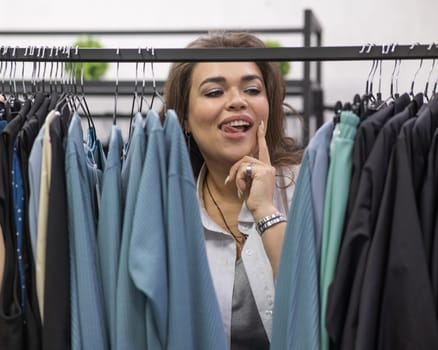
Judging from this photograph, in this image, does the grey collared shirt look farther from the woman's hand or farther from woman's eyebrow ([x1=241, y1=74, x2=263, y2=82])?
woman's eyebrow ([x1=241, y1=74, x2=263, y2=82])

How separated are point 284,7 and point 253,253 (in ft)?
9.21

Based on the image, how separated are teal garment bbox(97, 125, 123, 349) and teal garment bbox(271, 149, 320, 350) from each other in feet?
0.83

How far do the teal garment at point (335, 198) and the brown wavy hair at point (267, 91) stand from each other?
55 centimetres

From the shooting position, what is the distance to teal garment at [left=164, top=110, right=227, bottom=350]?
0.92m

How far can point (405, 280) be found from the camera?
85 centimetres

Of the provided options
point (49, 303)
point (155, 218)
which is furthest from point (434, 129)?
point (49, 303)

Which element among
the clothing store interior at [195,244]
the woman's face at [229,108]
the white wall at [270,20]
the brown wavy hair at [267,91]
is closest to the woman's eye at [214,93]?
the woman's face at [229,108]

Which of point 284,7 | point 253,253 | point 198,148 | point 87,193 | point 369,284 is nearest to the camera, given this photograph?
point 369,284

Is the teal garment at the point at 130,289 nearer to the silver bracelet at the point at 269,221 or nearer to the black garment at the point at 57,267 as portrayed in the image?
the black garment at the point at 57,267

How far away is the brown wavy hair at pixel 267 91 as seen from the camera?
1.48 m

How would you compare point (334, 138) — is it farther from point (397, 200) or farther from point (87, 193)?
point (87, 193)

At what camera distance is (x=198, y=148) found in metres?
1.55

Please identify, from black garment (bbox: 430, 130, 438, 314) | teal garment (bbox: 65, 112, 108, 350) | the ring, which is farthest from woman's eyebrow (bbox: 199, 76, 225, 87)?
black garment (bbox: 430, 130, 438, 314)

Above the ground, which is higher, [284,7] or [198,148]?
[284,7]
